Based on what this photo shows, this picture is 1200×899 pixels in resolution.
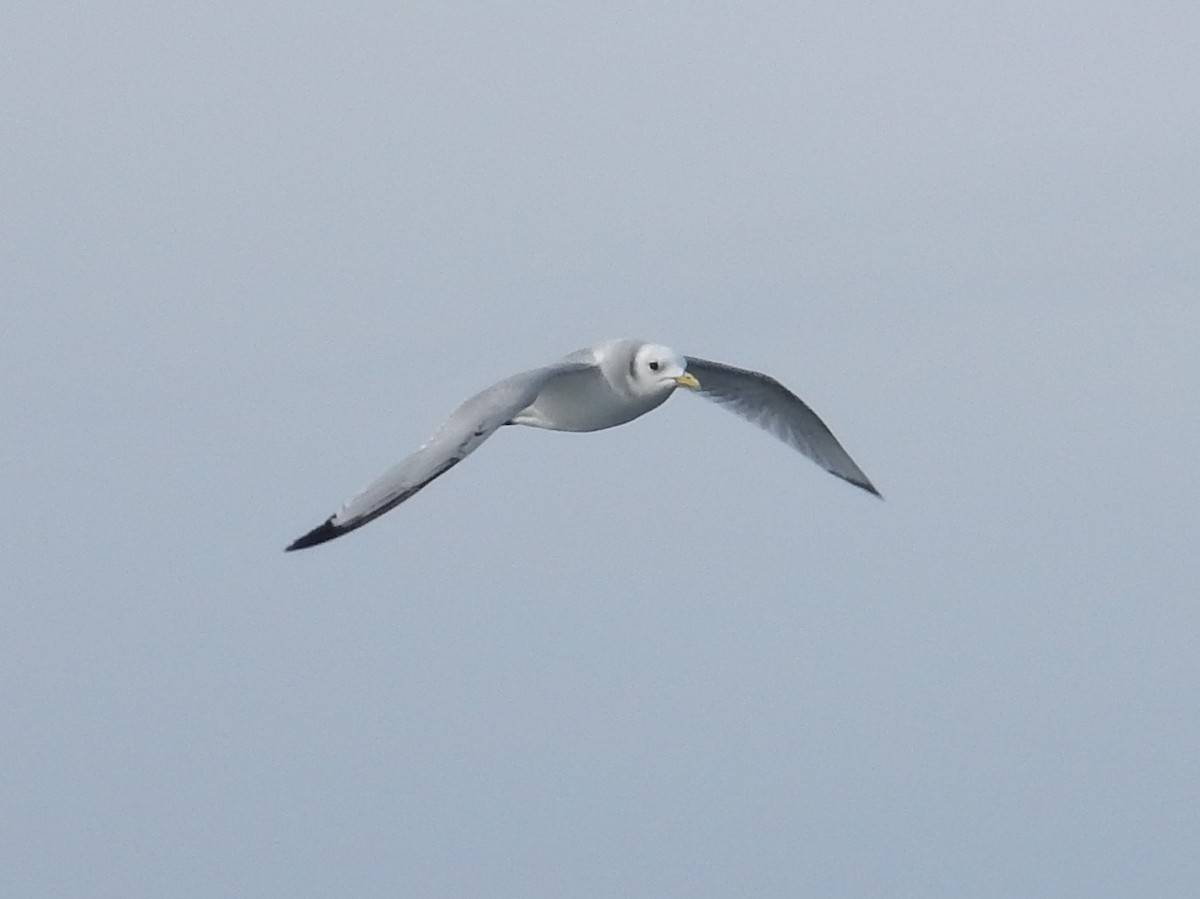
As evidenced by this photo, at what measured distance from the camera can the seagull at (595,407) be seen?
56.0ft

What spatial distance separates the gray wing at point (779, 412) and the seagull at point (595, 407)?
1 centimetres

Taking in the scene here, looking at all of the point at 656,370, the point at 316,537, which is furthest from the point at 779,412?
the point at 316,537

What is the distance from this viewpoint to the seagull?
17.1 metres

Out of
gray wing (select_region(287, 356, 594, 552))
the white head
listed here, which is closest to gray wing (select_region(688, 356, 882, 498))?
the white head

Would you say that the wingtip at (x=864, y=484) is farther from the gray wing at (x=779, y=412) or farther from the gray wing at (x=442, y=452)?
the gray wing at (x=442, y=452)

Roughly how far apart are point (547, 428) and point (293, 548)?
5832mm

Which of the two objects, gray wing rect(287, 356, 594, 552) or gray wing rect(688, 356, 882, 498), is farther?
gray wing rect(688, 356, 882, 498)

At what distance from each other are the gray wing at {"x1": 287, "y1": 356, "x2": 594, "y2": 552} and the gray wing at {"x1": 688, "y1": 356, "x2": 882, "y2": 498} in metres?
4.72

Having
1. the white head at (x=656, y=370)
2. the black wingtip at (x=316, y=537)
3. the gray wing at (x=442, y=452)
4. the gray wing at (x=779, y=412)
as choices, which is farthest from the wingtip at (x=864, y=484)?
the black wingtip at (x=316, y=537)

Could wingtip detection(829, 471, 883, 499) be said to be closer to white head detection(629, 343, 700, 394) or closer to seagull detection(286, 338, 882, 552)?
seagull detection(286, 338, 882, 552)

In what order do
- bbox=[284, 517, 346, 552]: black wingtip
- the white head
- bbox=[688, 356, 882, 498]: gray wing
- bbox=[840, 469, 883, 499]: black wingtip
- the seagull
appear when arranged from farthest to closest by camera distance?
bbox=[840, 469, 883, 499]: black wingtip, bbox=[688, 356, 882, 498]: gray wing, the white head, the seagull, bbox=[284, 517, 346, 552]: black wingtip

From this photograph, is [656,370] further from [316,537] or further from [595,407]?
[316,537]

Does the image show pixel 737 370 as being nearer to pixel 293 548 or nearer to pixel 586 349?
pixel 586 349

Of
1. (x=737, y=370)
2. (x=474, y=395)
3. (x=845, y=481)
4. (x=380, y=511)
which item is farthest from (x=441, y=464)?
(x=845, y=481)
